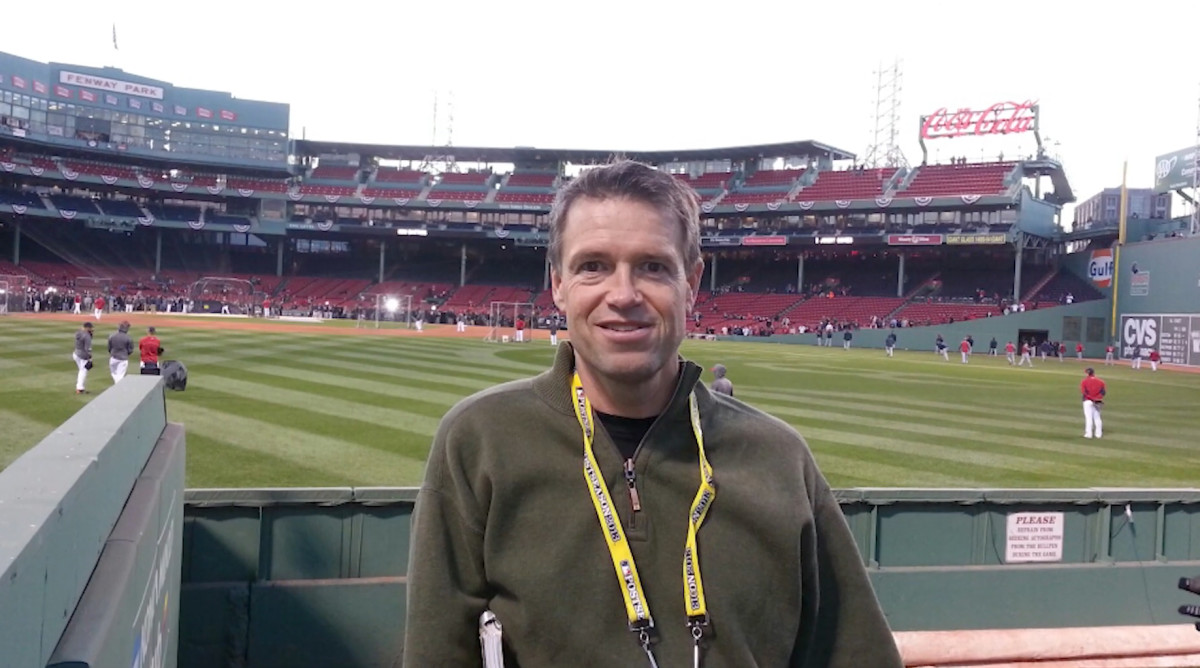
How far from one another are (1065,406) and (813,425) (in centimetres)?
1028

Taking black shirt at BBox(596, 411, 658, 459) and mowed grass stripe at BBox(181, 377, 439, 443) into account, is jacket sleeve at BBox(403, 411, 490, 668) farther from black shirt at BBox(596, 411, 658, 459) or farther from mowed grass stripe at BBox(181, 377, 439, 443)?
mowed grass stripe at BBox(181, 377, 439, 443)

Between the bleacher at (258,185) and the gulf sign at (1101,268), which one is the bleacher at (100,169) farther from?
the gulf sign at (1101,268)

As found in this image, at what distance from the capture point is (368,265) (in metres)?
80.1

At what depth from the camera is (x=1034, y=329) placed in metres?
51.6

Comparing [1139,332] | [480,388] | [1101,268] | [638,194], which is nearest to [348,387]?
[480,388]

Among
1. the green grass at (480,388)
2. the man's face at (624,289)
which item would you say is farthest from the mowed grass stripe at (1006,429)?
the man's face at (624,289)

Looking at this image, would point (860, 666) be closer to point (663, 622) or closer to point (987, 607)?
point (663, 622)

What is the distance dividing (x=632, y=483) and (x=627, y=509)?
7 cm

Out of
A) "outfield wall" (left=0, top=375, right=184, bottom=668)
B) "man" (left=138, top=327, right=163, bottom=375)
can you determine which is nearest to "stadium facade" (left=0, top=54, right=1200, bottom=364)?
"man" (left=138, top=327, right=163, bottom=375)

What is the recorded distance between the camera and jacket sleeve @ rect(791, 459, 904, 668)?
7.63 feet

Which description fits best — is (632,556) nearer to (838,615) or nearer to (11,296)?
(838,615)

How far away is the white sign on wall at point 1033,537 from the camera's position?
345 inches

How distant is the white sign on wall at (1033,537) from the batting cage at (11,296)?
53.0 meters

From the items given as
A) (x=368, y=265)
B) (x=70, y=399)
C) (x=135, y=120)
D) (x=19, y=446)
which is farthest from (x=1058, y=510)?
(x=135, y=120)
